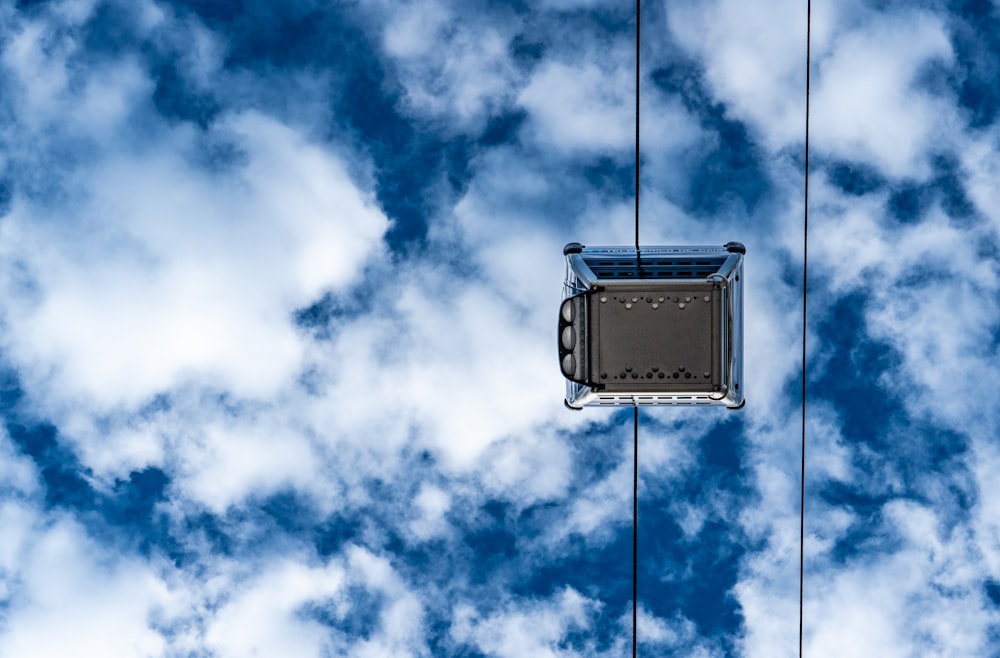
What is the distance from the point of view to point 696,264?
10031 millimetres

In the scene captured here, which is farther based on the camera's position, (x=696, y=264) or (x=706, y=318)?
(x=696, y=264)

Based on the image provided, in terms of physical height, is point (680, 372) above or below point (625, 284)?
below

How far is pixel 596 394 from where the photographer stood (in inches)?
368

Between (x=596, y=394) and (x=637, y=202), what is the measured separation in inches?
121

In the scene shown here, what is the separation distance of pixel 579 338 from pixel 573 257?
1.23 meters

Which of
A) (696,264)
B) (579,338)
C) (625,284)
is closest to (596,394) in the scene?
(579,338)

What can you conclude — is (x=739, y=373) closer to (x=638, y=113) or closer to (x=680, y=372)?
(x=680, y=372)

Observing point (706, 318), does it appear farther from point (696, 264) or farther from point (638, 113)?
point (638, 113)

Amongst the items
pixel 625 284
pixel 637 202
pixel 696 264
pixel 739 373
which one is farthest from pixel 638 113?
pixel 739 373

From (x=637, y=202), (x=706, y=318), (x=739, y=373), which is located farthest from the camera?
(x=637, y=202)

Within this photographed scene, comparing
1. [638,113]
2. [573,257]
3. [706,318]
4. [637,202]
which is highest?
[638,113]

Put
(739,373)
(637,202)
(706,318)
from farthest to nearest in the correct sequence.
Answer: (637,202) < (739,373) < (706,318)

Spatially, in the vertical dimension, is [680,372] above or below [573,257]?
below

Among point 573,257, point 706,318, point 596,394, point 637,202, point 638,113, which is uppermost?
point 638,113
